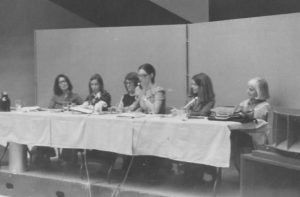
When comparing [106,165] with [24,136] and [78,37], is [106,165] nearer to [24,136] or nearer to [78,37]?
[24,136]

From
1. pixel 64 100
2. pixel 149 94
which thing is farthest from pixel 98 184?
pixel 64 100

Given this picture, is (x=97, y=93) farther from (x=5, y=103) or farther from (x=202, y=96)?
(x=202, y=96)

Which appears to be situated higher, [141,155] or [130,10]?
[130,10]

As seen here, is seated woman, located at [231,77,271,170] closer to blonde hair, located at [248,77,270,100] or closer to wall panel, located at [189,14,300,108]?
blonde hair, located at [248,77,270,100]

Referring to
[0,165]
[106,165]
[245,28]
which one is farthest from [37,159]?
[245,28]

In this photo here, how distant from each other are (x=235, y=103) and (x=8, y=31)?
12.1 feet

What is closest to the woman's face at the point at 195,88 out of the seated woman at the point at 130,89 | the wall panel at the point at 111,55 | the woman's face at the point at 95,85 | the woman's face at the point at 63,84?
the seated woman at the point at 130,89

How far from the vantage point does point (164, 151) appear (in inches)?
153

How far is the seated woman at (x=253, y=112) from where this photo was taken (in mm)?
3695

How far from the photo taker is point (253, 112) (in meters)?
4.36

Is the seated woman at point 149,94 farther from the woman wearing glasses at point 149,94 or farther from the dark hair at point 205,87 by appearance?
the dark hair at point 205,87

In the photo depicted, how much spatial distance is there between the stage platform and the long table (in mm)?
286

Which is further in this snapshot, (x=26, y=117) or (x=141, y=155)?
(x=26, y=117)

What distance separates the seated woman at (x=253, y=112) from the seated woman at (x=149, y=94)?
2.30ft
